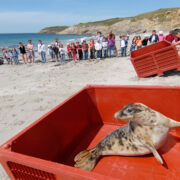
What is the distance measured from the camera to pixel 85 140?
3066 millimetres

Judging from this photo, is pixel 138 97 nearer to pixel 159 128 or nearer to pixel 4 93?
pixel 159 128

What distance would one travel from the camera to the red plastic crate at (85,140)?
153 centimetres

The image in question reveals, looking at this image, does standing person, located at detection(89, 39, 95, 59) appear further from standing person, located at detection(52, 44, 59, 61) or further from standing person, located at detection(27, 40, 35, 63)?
standing person, located at detection(27, 40, 35, 63)

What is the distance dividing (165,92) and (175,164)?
42.9 inches

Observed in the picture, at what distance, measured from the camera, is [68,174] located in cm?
131

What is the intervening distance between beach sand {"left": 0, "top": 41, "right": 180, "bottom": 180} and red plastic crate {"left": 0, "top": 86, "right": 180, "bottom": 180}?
1198 mm

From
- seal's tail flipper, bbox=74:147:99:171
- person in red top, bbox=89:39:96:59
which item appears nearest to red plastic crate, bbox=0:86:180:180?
seal's tail flipper, bbox=74:147:99:171

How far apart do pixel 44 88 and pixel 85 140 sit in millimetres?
4473

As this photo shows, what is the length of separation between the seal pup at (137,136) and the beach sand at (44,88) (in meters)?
1.54

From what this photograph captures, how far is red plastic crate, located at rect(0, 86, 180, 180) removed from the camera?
5.01ft

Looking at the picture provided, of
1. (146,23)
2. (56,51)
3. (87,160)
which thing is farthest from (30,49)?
(146,23)

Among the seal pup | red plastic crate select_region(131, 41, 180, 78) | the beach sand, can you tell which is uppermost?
red plastic crate select_region(131, 41, 180, 78)

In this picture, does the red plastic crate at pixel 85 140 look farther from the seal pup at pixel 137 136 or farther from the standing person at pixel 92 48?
the standing person at pixel 92 48

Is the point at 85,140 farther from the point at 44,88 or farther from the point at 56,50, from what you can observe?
the point at 56,50
